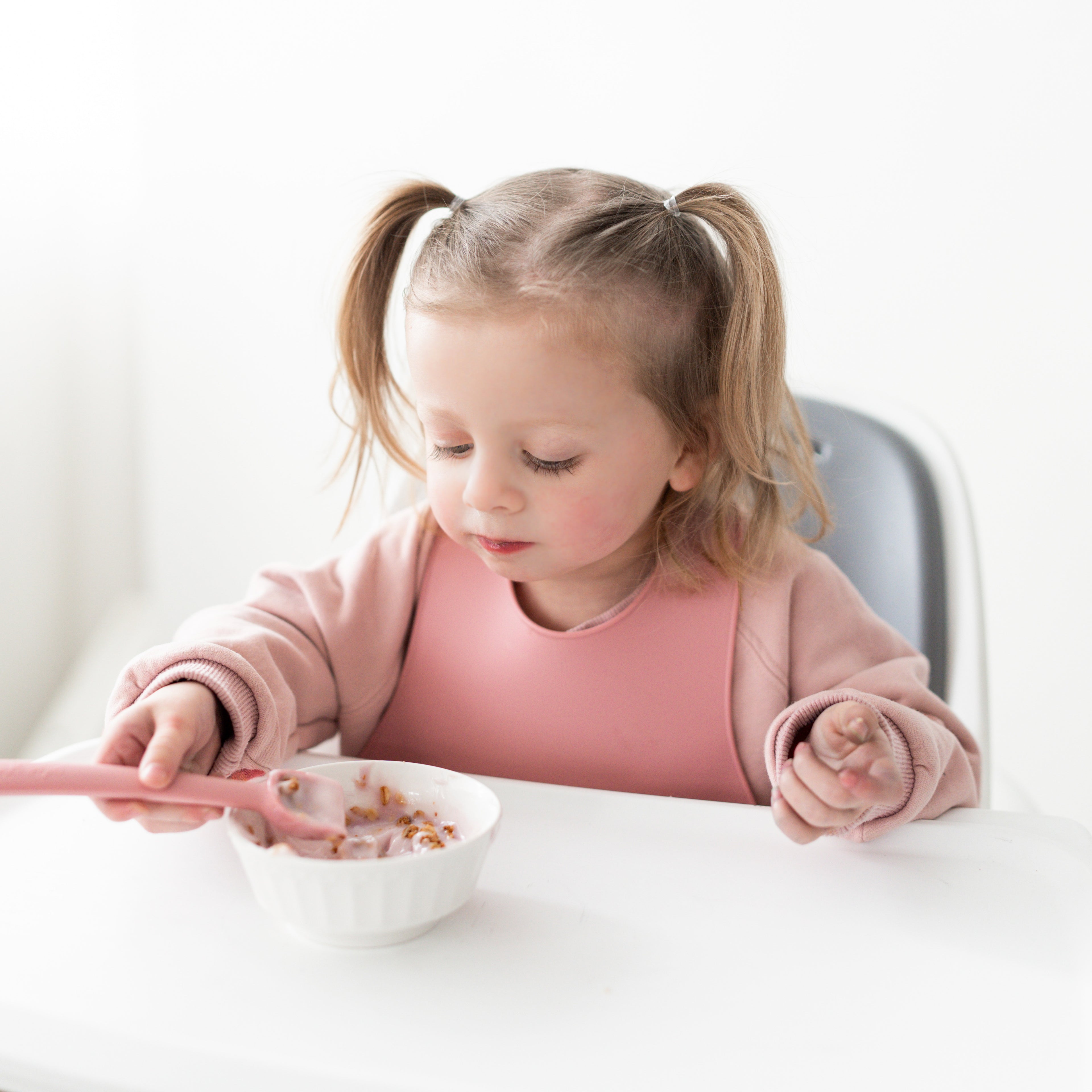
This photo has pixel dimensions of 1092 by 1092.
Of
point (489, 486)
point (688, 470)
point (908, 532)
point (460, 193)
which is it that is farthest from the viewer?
point (460, 193)

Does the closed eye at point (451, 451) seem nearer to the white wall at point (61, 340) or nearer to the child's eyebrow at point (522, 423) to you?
the child's eyebrow at point (522, 423)

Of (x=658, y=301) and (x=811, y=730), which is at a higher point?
(x=658, y=301)

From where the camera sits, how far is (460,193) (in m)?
1.51

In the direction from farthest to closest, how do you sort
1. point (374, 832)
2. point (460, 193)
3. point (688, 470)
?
point (460, 193), point (688, 470), point (374, 832)

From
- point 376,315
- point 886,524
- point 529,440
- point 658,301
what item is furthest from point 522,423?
point 886,524

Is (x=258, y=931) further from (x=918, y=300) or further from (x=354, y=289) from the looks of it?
(x=918, y=300)

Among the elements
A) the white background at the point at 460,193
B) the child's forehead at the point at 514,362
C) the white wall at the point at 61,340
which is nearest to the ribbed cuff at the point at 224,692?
the child's forehead at the point at 514,362

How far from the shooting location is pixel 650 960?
0.50 meters

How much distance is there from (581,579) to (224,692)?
325mm

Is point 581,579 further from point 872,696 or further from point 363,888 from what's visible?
point 363,888

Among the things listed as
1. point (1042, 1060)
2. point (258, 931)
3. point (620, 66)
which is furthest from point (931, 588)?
point (620, 66)

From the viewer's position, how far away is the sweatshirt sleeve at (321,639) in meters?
0.68

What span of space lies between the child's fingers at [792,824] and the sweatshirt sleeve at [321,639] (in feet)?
1.04

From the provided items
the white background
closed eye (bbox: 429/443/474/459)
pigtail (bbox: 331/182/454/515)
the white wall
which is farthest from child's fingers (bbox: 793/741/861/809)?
the white wall
